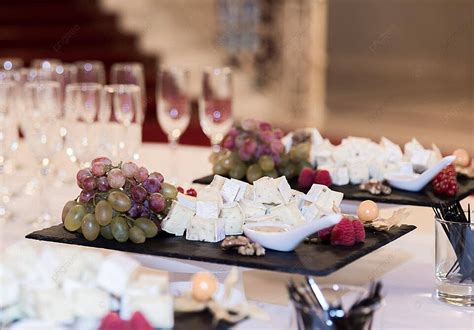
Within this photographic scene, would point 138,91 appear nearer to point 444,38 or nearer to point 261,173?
point 261,173

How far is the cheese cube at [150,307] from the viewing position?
1.50 meters

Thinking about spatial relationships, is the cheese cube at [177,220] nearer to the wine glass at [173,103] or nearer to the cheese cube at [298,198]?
the cheese cube at [298,198]

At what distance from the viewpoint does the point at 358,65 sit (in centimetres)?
1039

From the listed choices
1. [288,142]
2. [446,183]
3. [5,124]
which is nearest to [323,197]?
[446,183]

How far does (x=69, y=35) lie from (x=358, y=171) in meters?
6.30

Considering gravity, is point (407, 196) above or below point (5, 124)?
below

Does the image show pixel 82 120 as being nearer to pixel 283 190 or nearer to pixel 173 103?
pixel 173 103

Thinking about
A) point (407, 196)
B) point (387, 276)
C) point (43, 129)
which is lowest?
point (387, 276)

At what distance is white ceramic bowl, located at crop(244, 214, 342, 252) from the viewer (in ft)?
5.81

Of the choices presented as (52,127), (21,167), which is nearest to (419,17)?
(21,167)

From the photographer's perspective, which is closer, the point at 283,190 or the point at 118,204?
the point at 118,204

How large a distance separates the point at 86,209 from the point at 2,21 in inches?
288

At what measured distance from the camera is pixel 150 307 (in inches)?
59.2

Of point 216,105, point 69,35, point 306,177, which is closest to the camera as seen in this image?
point 306,177
